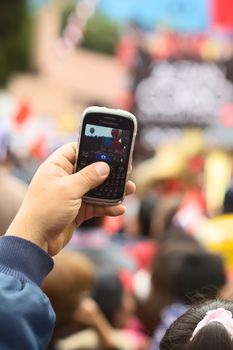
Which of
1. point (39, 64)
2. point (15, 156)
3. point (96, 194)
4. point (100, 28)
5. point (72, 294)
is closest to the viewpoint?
point (96, 194)

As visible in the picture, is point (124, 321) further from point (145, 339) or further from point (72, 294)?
point (72, 294)

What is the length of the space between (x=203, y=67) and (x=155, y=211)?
14.5 ft

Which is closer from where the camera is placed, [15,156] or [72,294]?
[72,294]

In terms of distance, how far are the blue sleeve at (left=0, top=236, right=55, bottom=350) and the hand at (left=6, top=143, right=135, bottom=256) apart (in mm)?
36

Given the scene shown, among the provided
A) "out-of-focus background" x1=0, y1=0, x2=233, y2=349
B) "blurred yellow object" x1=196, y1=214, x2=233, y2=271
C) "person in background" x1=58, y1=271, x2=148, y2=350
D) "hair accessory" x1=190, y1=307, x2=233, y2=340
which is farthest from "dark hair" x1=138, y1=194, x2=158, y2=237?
"hair accessory" x1=190, y1=307, x2=233, y2=340

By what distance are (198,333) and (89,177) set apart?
341 millimetres

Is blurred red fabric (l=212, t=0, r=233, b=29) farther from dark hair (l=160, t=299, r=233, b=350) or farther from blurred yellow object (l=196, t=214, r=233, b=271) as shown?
dark hair (l=160, t=299, r=233, b=350)

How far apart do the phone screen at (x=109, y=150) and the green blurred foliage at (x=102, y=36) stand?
21.2 m

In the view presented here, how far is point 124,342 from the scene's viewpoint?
11.7 feet

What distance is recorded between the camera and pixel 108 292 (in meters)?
3.58

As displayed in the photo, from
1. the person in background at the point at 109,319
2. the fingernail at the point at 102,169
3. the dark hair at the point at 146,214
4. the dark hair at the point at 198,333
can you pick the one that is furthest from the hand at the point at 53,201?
the dark hair at the point at 146,214

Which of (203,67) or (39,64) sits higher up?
(203,67)

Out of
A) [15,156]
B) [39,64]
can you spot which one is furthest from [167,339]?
[39,64]

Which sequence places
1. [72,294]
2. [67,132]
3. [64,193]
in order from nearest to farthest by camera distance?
[64,193]
[72,294]
[67,132]
